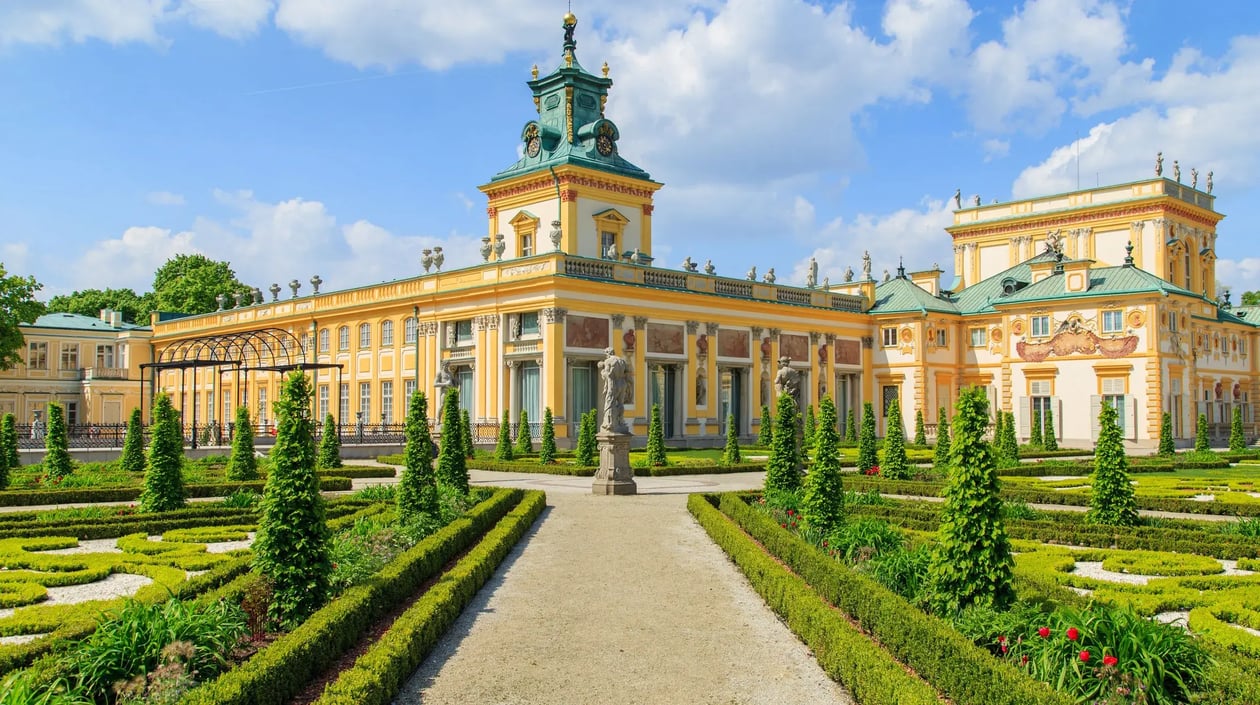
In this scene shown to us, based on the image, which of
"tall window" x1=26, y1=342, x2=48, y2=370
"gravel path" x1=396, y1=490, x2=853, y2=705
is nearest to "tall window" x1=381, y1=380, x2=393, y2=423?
"tall window" x1=26, y1=342, x2=48, y2=370

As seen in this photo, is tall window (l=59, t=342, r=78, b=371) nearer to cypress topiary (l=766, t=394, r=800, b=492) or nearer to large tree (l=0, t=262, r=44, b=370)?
large tree (l=0, t=262, r=44, b=370)

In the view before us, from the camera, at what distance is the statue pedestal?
22.1 m

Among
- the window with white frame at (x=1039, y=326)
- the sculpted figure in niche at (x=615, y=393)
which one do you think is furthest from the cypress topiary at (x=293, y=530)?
the window with white frame at (x=1039, y=326)

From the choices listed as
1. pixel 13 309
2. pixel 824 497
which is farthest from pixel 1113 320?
pixel 13 309

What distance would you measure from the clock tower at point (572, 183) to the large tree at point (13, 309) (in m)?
22.4

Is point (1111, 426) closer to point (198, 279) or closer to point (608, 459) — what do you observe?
point (608, 459)

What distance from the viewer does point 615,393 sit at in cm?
2298

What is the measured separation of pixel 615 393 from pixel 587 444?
6.96 meters

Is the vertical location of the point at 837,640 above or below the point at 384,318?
below

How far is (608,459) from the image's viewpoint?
2225 centimetres

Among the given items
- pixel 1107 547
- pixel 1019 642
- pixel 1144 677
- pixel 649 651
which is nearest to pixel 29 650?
pixel 649 651

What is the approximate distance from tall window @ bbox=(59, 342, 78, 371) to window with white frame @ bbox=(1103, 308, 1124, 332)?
198 feet

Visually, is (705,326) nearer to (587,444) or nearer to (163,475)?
(587,444)

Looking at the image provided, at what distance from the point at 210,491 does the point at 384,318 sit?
2765 centimetres
